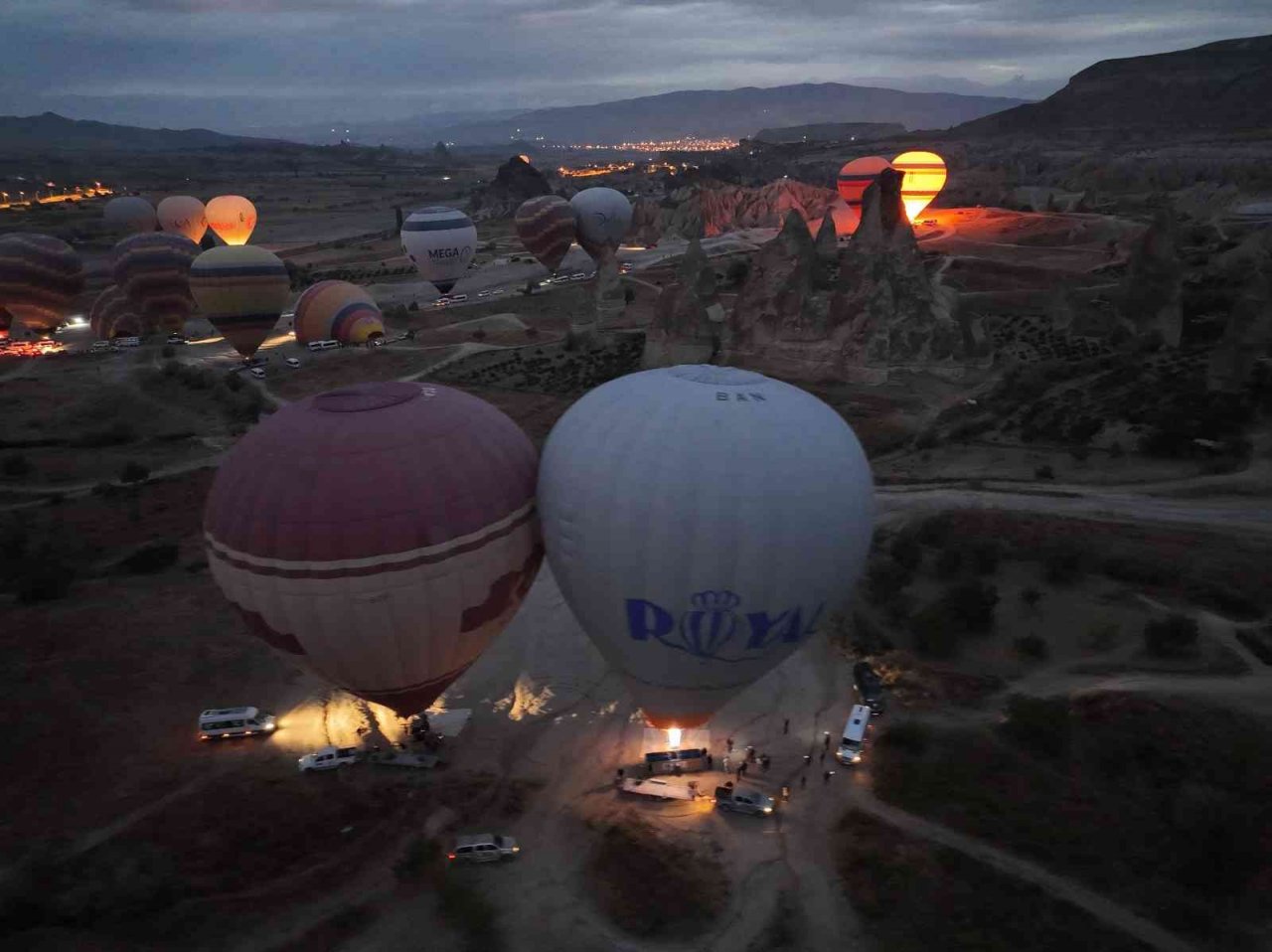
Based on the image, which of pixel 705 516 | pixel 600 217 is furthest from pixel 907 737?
pixel 600 217

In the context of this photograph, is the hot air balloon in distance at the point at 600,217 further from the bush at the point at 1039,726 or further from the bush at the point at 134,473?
the bush at the point at 1039,726

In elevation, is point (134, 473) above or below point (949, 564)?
above

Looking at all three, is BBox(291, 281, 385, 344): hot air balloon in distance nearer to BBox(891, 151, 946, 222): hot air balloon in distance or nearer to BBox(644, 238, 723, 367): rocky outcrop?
BBox(644, 238, 723, 367): rocky outcrop

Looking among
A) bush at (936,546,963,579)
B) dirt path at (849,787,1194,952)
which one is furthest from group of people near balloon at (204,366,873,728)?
bush at (936,546,963,579)

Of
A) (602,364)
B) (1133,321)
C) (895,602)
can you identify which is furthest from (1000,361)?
(895,602)

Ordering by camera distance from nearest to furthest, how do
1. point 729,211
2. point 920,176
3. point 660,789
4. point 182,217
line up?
1. point 660,789
2. point 920,176
3. point 182,217
4. point 729,211

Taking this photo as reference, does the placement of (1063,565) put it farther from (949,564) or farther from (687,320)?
Result: (687,320)
